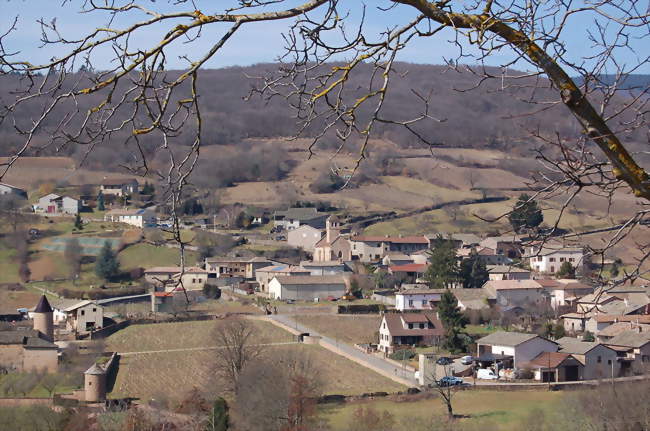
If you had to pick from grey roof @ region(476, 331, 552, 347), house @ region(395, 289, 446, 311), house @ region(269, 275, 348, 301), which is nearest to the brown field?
grey roof @ region(476, 331, 552, 347)

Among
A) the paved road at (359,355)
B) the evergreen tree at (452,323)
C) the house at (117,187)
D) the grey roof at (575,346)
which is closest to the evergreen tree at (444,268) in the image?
the evergreen tree at (452,323)

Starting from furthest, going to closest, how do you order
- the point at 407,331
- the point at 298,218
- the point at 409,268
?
1. the point at 298,218
2. the point at 409,268
3. the point at 407,331

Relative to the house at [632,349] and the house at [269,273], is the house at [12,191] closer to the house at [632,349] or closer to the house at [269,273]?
the house at [269,273]

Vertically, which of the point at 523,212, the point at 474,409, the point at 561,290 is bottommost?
the point at 474,409

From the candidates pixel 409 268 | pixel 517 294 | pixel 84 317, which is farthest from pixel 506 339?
pixel 409 268

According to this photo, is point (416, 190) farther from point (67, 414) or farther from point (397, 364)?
point (67, 414)

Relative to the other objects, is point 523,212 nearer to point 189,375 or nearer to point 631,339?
point 189,375

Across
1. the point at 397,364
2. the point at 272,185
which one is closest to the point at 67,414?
the point at 397,364
